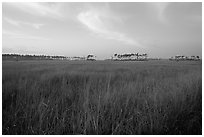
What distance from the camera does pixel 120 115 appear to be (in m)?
2.86

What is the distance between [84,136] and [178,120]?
1671 mm

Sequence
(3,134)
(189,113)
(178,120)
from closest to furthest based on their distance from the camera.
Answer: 1. (3,134)
2. (178,120)
3. (189,113)

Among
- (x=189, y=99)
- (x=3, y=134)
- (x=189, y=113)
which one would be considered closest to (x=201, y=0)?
(x=189, y=99)

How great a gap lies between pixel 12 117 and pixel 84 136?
1.48 meters

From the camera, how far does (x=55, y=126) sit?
2662 millimetres

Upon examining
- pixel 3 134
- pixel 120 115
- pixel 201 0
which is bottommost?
pixel 3 134

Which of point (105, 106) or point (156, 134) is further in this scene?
point (105, 106)

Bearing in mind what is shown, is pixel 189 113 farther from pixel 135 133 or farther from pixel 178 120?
pixel 135 133

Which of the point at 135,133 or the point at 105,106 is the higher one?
the point at 105,106

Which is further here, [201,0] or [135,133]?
[201,0]

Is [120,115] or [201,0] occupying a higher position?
[201,0]

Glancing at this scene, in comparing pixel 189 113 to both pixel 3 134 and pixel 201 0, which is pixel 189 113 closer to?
pixel 201 0

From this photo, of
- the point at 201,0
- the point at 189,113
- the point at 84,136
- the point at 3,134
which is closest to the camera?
the point at 84,136

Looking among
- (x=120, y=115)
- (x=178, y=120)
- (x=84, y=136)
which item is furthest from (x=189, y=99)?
(x=84, y=136)
